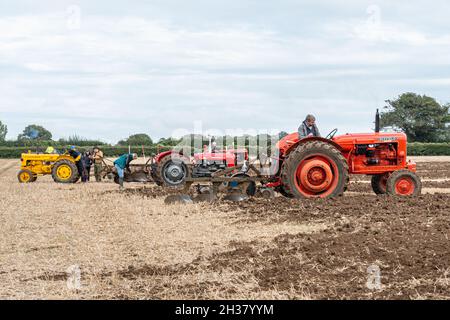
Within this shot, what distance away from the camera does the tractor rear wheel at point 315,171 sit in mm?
14305

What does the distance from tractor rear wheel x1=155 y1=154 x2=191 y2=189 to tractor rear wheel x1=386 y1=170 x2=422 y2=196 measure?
24.8 ft

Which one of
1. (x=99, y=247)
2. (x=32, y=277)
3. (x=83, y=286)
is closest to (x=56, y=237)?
(x=99, y=247)

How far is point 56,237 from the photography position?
426 inches

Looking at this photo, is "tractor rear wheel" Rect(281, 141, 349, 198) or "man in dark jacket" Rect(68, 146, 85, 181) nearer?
"tractor rear wheel" Rect(281, 141, 349, 198)

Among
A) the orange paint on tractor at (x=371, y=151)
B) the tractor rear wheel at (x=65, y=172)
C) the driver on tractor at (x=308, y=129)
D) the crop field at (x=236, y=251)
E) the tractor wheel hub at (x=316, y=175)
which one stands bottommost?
the crop field at (x=236, y=251)

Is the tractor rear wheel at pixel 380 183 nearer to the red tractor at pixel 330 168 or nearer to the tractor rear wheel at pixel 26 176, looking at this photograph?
the red tractor at pixel 330 168

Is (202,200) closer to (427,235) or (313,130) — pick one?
(313,130)

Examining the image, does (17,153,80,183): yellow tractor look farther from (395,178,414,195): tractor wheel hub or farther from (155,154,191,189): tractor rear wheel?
(395,178,414,195): tractor wheel hub

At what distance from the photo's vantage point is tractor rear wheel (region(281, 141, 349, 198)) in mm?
14305

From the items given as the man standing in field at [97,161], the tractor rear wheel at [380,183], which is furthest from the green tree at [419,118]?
Result: the tractor rear wheel at [380,183]

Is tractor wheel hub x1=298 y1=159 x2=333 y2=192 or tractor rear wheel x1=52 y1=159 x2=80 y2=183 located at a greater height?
tractor wheel hub x1=298 y1=159 x2=333 y2=192

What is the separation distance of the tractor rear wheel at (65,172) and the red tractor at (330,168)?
10109 mm

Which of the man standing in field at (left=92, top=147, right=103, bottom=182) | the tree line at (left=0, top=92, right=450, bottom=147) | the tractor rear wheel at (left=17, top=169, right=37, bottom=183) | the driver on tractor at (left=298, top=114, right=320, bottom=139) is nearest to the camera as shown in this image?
the driver on tractor at (left=298, top=114, right=320, bottom=139)

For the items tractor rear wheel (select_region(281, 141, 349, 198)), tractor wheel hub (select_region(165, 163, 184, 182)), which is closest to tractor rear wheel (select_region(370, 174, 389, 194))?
tractor rear wheel (select_region(281, 141, 349, 198))
